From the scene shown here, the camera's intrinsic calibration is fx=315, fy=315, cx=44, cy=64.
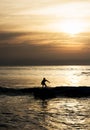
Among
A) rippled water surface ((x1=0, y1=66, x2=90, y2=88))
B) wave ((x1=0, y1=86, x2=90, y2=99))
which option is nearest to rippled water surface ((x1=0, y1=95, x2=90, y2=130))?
wave ((x1=0, y1=86, x2=90, y2=99))

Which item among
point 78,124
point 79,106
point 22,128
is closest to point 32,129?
point 22,128

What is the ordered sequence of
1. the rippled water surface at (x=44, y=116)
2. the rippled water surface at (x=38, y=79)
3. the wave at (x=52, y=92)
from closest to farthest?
the rippled water surface at (x=44, y=116)
the wave at (x=52, y=92)
the rippled water surface at (x=38, y=79)

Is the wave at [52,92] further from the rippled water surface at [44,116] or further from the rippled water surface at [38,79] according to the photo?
the rippled water surface at [38,79]

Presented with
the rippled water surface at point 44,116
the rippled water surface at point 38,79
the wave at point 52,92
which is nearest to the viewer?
the rippled water surface at point 44,116

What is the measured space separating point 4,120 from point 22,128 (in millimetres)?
3260

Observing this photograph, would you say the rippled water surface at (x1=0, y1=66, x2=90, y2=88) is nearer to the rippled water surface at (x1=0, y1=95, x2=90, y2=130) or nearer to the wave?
the wave

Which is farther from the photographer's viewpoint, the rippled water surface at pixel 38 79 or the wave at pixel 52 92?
the rippled water surface at pixel 38 79

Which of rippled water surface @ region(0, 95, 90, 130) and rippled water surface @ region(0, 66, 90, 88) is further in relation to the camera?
rippled water surface @ region(0, 66, 90, 88)

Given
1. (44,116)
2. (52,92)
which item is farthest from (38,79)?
(44,116)

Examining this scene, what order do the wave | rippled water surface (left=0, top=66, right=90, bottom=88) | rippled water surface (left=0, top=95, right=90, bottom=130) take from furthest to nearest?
rippled water surface (left=0, top=66, right=90, bottom=88)
the wave
rippled water surface (left=0, top=95, right=90, bottom=130)

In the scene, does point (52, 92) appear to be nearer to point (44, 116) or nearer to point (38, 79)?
point (44, 116)

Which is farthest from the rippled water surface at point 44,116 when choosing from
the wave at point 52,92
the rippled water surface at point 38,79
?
the rippled water surface at point 38,79

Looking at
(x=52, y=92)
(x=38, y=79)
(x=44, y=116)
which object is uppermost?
(x=52, y=92)

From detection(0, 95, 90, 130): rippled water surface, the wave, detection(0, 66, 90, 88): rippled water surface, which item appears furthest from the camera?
detection(0, 66, 90, 88): rippled water surface
